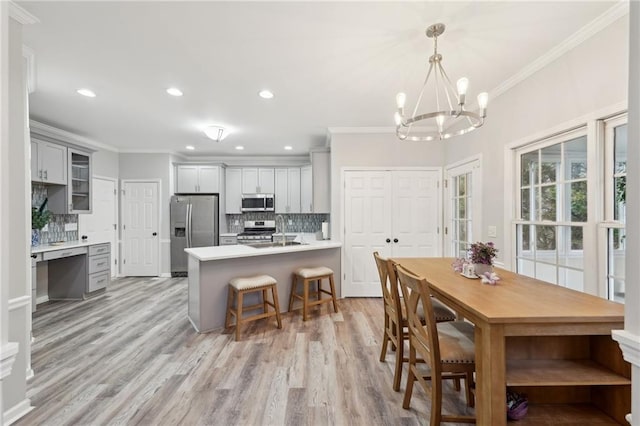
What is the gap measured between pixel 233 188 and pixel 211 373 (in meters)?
4.37

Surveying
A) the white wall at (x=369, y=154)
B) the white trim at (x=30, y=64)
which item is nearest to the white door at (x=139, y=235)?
the white trim at (x=30, y=64)

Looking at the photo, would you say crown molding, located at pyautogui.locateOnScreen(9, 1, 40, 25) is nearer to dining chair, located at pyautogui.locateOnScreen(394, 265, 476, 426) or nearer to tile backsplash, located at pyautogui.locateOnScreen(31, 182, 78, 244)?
dining chair, located at pyautogui.locateOnScreen(394, 265, 476, 426)

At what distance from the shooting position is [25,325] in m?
1.95

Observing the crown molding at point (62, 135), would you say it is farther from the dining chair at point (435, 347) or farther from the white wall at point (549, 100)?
the white wall at point (549, 100)

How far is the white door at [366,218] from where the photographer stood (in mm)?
4281

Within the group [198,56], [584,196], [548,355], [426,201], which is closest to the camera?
[548,355]

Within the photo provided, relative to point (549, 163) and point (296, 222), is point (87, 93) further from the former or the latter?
point (549, 163)

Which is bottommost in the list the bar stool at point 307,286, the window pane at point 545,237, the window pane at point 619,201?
the bar stool at point 307,286

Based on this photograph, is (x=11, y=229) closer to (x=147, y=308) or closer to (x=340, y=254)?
(x=147, y=308)

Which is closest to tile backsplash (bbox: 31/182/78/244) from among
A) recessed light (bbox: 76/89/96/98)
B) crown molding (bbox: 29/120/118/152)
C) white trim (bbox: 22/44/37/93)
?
crown molding (bbox: 29/120/118/152)

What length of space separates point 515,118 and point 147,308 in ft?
16.2

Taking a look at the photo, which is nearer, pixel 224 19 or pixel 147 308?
pixel 224 19

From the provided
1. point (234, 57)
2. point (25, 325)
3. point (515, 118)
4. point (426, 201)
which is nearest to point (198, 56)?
point (234, 57)

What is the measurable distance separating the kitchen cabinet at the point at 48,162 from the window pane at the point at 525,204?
19.0 feet
